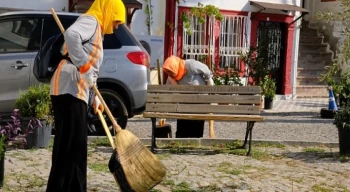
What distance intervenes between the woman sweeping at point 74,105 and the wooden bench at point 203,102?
2960 millimetres

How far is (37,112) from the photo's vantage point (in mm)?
7613

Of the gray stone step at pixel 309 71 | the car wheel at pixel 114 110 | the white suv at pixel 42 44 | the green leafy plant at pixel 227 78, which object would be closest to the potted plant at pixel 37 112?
the white suv at pixel 42 44

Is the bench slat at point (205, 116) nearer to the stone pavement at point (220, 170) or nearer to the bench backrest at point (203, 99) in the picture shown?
the bench backrest at point (203, 99)

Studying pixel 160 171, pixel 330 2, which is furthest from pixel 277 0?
pixel 160 171

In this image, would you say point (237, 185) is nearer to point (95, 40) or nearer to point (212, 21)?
point (95, 40)

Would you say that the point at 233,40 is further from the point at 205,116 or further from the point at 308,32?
the point at 205,116

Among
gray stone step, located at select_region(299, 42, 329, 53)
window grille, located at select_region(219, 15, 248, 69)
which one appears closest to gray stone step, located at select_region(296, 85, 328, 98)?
gray stone step, located at select_region(299, 42, 329, 53)

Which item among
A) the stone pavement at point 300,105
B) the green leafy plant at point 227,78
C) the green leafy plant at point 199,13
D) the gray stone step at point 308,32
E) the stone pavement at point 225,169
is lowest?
the stone pavement at point 300,105

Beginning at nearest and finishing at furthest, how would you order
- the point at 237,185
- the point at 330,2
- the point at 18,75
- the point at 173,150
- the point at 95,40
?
the point at 95,40
the point at 237,185
the point at 173,150
the point at 18,75
the point at 330,2

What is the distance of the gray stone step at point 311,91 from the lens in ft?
61.6

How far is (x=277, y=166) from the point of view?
7.17 m

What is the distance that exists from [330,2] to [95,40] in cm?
1660

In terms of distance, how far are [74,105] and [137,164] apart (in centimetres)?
68

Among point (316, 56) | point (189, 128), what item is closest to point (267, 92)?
point (316, 56)
